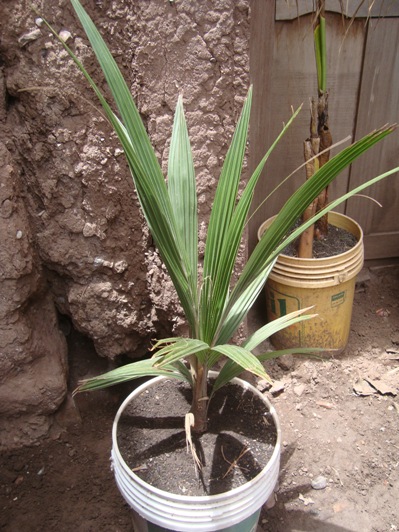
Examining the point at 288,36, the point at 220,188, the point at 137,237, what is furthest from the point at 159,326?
the point at 288,36

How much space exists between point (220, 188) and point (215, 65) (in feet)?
1.62

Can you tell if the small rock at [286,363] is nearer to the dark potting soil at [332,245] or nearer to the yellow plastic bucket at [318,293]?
the yellow plastic bucket at [318,293]

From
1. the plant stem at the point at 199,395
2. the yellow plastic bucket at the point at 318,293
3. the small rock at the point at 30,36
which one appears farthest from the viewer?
the yellow plastic bucket at the point at 318,293

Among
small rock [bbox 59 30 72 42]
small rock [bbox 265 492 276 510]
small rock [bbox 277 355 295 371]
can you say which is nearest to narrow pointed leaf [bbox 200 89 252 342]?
small rock [bbox 59 30 72 42]

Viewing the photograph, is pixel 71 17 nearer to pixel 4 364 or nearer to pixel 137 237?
pixel 137 237

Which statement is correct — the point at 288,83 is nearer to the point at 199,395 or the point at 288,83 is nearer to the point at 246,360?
the point at 199,395

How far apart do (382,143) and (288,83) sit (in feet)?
1.72

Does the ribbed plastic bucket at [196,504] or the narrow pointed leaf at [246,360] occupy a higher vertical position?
the narrow pointed leaf at [246,360]

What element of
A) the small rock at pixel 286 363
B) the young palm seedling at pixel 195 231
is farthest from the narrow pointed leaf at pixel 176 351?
the small rock at pixel 286 363

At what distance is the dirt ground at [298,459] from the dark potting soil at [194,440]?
390mm

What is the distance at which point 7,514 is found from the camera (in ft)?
4.69

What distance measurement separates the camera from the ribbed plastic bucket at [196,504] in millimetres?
1006

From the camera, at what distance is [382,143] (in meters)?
2.13

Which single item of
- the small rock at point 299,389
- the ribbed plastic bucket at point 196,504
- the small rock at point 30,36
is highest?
the small rock at point 30,36
